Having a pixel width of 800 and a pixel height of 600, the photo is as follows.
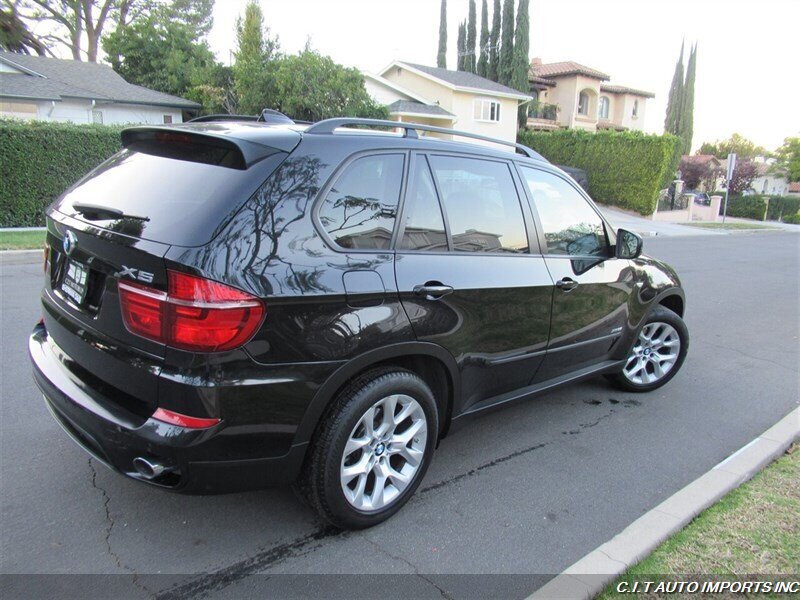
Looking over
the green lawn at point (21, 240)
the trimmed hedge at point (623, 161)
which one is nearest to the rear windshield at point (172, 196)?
the green lawn at point (21, 240)

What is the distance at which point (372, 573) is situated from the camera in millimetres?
2518

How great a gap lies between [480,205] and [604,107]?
53.5 meters

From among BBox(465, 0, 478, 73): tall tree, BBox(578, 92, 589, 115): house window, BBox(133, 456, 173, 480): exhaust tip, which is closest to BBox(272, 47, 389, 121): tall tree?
Result: BBox(133, 456, 173, 480): exhaust tip

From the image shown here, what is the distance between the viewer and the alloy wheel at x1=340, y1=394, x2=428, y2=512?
2682mm

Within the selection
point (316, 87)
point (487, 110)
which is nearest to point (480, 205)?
point (316, 87)

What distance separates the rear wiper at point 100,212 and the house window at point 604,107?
53645 millimetres

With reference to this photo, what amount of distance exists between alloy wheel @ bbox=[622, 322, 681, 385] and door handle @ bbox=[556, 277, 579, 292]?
49.2 inches

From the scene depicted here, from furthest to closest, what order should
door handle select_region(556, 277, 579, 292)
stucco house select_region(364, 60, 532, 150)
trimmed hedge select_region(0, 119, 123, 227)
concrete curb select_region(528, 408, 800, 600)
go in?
stucco house select_region(364, 60, 532, 150)
trimmed hedge select_region(0, 119, 123, 227)
door handle select_region(556, 277, 579, 292)
concrete curb select_region(528, 408, 800, 600)

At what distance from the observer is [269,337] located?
7.50 feet

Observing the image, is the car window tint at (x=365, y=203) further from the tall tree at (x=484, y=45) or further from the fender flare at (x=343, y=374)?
the tall tree at (x=484, y=45)

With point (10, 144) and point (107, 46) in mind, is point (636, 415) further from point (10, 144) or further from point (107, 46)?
point (107, 46)

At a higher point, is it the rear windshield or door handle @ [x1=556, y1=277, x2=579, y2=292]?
the rear windshield

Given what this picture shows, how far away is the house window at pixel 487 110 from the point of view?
3469cm

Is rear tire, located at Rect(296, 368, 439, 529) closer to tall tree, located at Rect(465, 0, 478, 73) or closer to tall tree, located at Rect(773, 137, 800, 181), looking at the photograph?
tall tree, located at Rect(465, 0, 478, 73)
